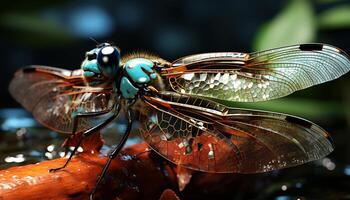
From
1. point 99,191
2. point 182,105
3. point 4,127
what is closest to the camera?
point 99,191

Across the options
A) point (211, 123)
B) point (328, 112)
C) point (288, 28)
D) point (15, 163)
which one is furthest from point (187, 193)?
point (328, 112)

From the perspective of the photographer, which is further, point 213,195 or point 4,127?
point 4,127

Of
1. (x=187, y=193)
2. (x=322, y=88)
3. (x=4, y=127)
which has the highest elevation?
(x=322, y=88)

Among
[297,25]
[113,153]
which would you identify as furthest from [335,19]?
[113,153]

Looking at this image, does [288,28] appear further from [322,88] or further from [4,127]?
[4,127]

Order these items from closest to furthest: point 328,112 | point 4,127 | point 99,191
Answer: point 99,191, point 4,127, point 328,112

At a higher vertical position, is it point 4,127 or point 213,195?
point 213,195

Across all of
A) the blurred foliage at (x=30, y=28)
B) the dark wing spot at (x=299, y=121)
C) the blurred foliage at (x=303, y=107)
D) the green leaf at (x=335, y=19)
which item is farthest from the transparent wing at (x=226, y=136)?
the blurred foliage at (x=30, y=28)
